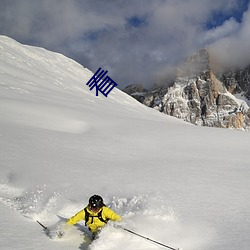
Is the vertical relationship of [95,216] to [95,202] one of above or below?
below

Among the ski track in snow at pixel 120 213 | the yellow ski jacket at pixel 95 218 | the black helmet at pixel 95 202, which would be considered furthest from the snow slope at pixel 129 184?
the black helmet at pixel 95 202

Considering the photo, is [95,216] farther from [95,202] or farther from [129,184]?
[129,184]

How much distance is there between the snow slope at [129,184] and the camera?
5.42 m

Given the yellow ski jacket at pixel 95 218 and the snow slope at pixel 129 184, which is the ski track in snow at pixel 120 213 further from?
the yellow ski jacket at pixel 95 218

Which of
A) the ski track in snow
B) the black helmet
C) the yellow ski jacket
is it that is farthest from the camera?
the yellow ski jacket

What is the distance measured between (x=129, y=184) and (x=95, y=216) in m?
2.33

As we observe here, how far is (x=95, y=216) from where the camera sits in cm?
582

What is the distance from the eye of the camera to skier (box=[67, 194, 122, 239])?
5730 mm

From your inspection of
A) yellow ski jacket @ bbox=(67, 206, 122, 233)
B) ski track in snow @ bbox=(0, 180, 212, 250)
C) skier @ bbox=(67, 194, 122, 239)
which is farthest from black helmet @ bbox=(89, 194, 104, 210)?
ski track in snow @ bbox=(0, 180, 212, 250)

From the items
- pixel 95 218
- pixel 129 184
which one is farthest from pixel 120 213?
pixel 129 184

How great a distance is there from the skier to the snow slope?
9.0 inches

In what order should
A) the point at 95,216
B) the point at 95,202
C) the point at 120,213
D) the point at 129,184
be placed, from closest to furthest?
the point at 95,202 → the point at 95,216 → the point at 120,213 → the point at 129,184

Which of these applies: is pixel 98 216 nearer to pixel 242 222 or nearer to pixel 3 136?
pixel 242 222

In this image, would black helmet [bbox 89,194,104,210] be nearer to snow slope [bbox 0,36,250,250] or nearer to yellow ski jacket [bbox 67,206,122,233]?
yellow ski jacket [bbox 67,206,122,233]
